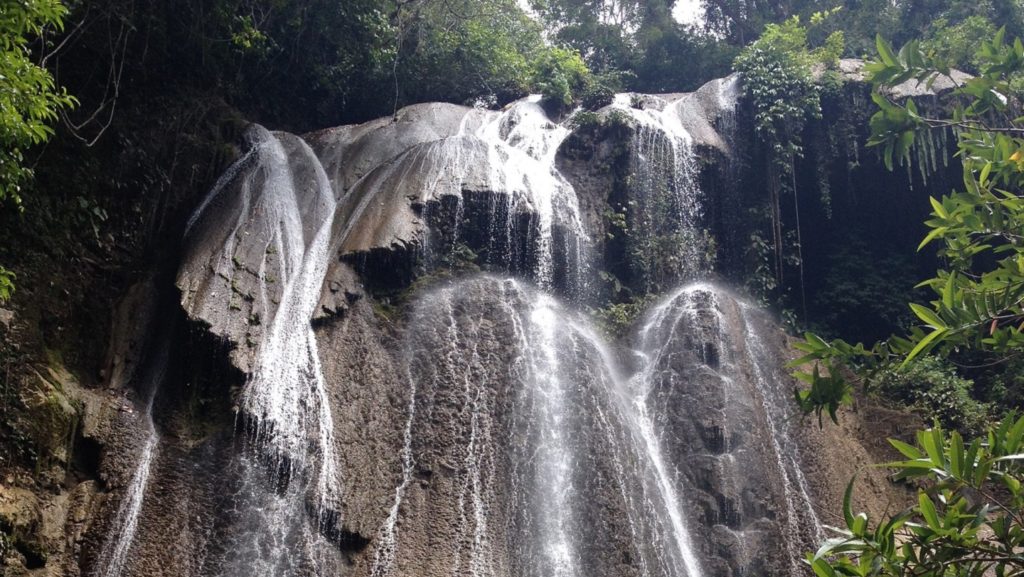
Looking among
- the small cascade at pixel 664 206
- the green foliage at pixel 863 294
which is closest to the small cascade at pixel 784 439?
the small cascade at pixel 664 206

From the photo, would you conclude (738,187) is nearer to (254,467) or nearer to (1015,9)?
(1015,9)

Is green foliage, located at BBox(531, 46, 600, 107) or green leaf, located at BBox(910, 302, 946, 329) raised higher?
green foliage, located at BBox(531, 46, 600, 107)

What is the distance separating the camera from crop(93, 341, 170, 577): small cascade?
8102 millimetres

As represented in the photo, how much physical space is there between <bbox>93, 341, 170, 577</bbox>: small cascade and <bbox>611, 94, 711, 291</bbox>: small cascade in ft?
27.5

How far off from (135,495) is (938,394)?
39.4 feet

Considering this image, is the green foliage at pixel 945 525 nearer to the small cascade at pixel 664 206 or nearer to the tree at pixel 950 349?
the tree at pixel 950 349

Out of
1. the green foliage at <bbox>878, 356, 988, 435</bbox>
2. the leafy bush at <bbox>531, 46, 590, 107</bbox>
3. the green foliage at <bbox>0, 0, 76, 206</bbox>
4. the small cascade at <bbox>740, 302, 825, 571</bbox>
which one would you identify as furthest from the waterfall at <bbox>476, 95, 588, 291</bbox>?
the green foliage at <bbox>0, 0, 76, 206</bbox>

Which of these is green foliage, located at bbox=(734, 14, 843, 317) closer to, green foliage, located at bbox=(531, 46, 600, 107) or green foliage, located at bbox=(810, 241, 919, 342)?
green foliage, located at bbox=(810, 241, 919, 342)

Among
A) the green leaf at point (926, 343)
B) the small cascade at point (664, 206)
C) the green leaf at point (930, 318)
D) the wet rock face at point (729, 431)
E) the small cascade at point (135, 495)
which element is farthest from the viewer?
the small cascade at point (664, 206)

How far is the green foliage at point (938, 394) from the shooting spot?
40.2 ft

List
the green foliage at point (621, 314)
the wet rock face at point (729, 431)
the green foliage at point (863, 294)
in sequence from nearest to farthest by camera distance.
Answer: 1. the wet rock face at point (729, 431)
2. the green foliage at point (621, 314)
3. the green foliage at point (863, 294)

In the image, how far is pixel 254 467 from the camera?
8.97 m

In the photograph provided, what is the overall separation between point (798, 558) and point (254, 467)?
273 inches

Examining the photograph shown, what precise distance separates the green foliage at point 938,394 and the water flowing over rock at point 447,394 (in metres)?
2.12
